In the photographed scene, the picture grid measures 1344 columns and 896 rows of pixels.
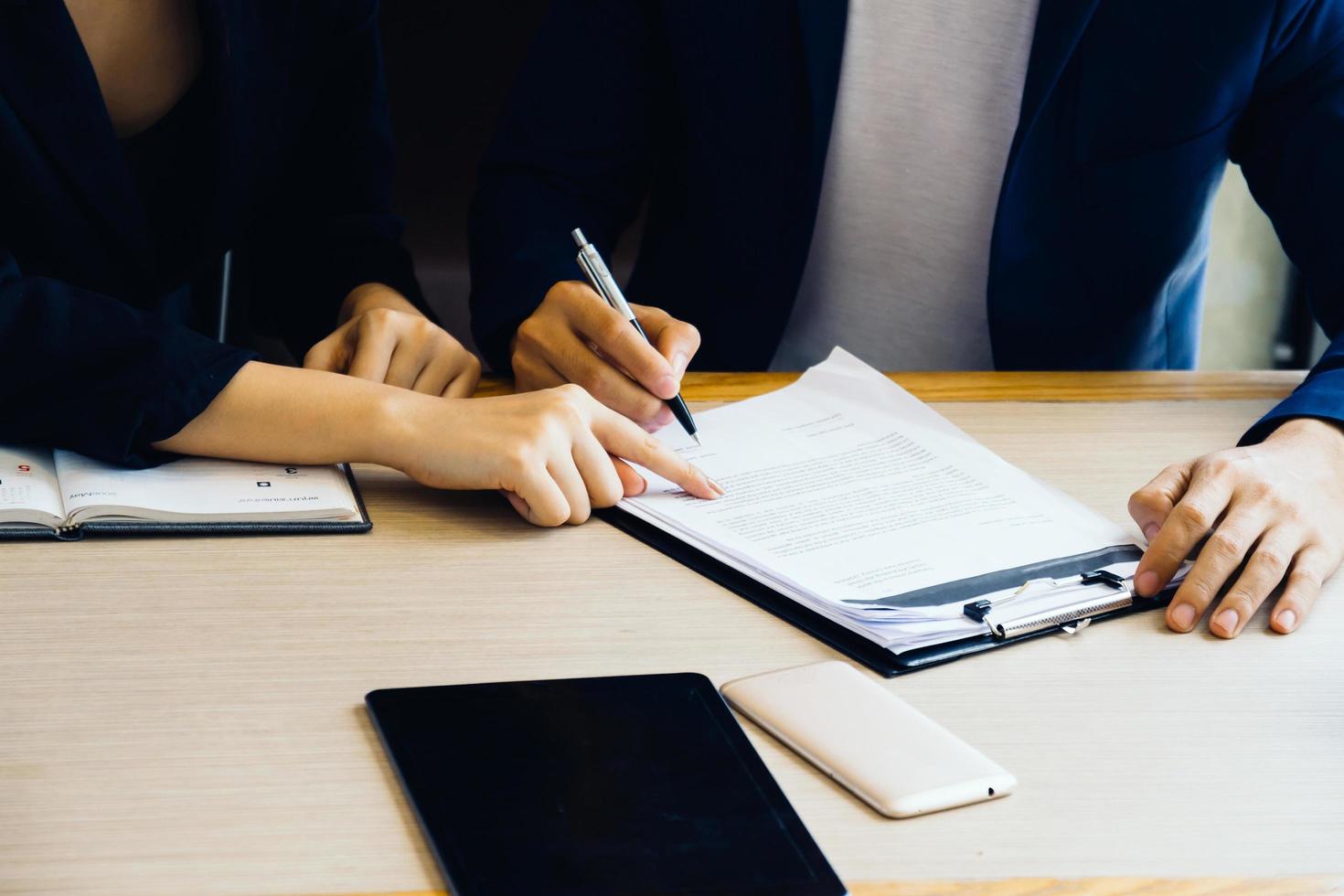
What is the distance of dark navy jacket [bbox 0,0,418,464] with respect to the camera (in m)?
0.80

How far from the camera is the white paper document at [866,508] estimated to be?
71cm

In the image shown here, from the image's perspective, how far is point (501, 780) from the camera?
0.53 m

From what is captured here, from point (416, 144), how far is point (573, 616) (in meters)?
1.26

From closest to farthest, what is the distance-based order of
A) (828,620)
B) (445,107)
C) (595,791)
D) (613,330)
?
(595,791) → (828,620) → (613,330) → (445,107)

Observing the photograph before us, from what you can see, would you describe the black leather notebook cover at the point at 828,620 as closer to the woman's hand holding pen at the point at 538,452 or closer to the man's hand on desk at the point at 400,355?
the woman's hand holding pen at the point at 538,452

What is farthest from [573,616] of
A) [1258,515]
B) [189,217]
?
[189,217]

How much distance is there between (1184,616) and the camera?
2.32 ft

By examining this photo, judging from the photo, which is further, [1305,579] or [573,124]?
[573,124]

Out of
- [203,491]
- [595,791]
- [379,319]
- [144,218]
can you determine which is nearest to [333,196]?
[144,218]

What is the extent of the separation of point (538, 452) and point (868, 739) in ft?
1.02

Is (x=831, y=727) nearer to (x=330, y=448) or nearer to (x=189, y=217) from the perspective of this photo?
(x=330, y=448)

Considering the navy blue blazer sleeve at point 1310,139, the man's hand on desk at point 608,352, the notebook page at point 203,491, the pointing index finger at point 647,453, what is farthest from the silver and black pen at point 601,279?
the navy blue blazer sleeve at point 1310,139

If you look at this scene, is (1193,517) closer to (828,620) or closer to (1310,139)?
(828,620)

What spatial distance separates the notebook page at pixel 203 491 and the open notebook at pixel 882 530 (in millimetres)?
187
